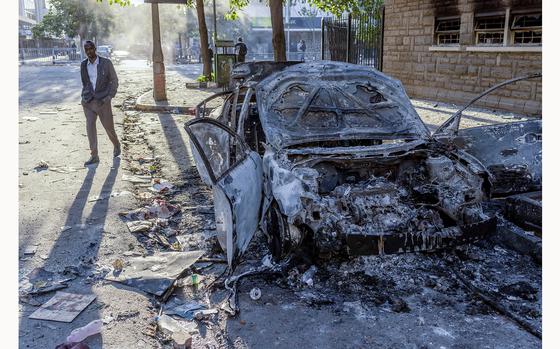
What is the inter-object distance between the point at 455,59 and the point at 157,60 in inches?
352

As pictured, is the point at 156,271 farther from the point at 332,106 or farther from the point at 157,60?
the point at 157,60

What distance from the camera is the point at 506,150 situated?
564 centimetres

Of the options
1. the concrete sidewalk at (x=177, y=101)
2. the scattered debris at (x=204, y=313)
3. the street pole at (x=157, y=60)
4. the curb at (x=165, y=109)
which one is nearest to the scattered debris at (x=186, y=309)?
the scattered debris at (x=204, y=313)

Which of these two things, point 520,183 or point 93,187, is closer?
point 520,183

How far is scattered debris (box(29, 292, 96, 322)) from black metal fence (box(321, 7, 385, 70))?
1513cm

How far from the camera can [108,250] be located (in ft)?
15.9

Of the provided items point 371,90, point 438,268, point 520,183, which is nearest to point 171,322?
point 438,268

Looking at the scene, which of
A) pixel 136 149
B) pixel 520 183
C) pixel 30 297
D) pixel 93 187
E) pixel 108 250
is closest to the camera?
pixel 30 297

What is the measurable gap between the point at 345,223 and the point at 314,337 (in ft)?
3.57

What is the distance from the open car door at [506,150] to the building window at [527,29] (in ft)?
21.5

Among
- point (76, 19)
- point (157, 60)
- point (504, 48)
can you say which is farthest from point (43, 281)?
point (76, 19)

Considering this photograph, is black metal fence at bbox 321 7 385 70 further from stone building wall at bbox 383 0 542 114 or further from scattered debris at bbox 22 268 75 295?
scattered debris at bbox 22 268 75 295

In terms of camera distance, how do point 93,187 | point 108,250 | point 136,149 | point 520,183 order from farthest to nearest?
1. point 136,149
2. point 93,187
3. point 520,183
4. point 108,250

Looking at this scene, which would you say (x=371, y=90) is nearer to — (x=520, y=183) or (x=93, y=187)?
(x=520, y=183)
